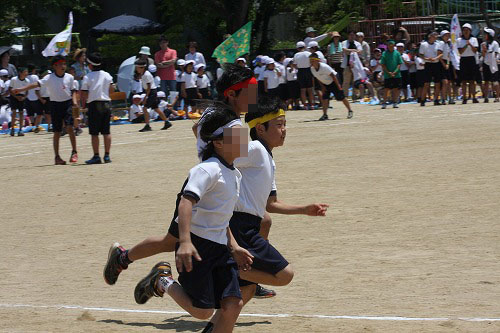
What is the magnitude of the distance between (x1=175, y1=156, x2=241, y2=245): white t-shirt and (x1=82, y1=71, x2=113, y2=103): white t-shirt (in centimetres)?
1065

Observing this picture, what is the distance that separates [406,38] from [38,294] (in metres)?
22.4

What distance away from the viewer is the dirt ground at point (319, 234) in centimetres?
602

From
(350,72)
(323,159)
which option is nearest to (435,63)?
(350,72)

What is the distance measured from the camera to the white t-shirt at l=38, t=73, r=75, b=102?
15.6 meters

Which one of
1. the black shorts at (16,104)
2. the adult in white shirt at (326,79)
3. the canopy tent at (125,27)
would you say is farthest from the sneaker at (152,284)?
the canopy tent at (125,27)

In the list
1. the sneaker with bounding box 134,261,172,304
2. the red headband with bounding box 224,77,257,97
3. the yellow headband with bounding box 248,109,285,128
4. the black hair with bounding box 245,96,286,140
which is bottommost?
the sneaker with bounding box 134,261,172,304

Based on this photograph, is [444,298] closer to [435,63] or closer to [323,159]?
[323,159]

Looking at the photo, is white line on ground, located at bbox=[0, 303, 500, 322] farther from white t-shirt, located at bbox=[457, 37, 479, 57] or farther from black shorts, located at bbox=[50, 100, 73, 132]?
white t-shirt, located at bbox=[457, 37, 479, 57]

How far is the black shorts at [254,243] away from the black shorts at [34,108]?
62.1ft

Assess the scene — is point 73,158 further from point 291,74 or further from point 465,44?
point 465,44

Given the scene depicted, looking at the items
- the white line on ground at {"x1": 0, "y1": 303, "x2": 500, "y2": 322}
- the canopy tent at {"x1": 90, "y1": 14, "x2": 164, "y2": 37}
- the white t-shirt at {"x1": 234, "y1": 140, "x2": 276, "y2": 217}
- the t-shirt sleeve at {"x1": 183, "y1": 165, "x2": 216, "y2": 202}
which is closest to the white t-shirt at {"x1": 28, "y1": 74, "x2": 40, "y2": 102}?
the canopy tent at {"x1": 90, "y1": 14, "x2": 164, "y2": 37}

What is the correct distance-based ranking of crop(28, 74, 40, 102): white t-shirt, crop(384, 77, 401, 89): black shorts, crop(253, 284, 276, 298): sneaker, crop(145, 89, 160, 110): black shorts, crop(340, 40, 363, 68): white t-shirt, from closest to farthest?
crop(253, 284, 276, 298): sneaker → crop(145, 89, 160, 110): black shorts → crop(28, 74, 40, 102): white t-shirt → crop(384, 77, 401, 89): black shorts → crop(340, 40, 363, 68): white t-shirt

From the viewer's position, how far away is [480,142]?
15.1 metres

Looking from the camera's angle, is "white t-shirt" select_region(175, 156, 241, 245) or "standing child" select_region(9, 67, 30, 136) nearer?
"white t-shirt" select_region(175, 156, 241, 245)
